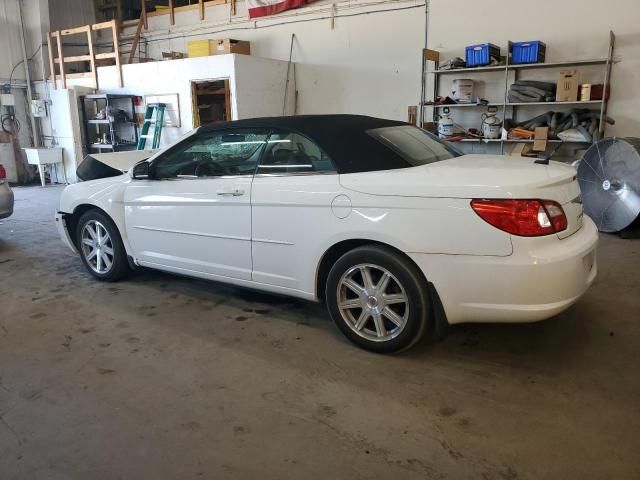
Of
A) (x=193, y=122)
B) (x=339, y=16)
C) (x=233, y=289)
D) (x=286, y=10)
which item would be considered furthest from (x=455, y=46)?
(x=233, y=289)

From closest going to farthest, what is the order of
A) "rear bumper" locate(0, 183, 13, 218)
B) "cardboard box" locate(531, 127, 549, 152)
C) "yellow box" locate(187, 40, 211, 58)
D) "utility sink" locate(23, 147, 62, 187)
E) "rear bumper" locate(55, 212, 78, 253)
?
"rear bumper" locate(55, 212, 78, 253) < "rear bumper" locate(0, 183, 13, 218) < "cardboard box" locate(531, 127, 549, 152) < "yellow box" locate(187, 40, 211, 58) < "utility sink" locate(23, 147, 62, 187)

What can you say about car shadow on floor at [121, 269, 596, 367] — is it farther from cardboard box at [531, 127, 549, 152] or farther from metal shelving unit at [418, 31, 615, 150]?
metal shelving unit at [418, 31, 615, 150]

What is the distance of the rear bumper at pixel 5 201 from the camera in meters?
5.41

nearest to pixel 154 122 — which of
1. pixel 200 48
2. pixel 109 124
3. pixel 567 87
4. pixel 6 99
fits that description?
pixel 109 124

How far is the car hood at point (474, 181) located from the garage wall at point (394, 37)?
4.95 metres

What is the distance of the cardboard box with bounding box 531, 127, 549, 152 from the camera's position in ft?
21.8

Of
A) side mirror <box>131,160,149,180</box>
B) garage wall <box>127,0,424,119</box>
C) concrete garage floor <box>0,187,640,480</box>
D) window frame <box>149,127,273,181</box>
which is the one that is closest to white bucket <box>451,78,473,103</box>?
garage wall <box>127,0,424,119</box>

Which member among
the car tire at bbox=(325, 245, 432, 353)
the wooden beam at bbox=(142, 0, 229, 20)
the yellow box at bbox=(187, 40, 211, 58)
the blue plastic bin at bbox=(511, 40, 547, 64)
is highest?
the wooden beam at bbox=(142, 0, 229, 20)

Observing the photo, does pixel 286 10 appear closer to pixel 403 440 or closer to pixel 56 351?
pixel 56 351

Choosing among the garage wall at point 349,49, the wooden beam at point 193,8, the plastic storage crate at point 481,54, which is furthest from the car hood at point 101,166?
the wooden beam at point 193,8

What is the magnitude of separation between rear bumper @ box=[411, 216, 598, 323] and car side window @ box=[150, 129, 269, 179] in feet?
4.29

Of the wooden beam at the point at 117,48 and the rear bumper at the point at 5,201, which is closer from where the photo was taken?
the rear bumper at the point at 5,201

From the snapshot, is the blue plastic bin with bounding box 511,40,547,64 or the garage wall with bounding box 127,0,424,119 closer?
the blue plastic bin with bounding box 511,40,547,64

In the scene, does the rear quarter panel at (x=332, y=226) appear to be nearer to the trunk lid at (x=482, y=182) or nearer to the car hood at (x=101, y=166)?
the trunk lid at (x=482, y=182)
